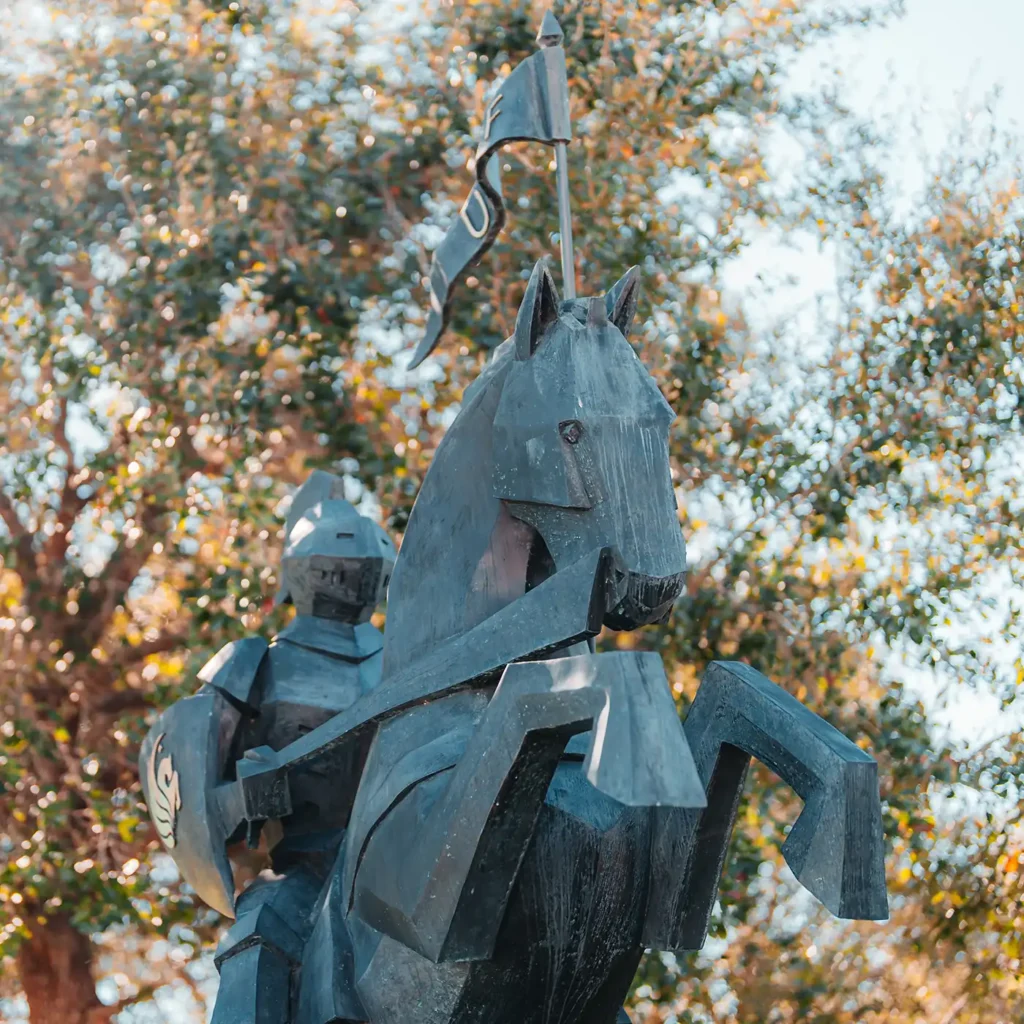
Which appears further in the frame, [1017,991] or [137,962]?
[137,962]

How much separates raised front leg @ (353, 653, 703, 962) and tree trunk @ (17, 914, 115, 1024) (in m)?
6.15

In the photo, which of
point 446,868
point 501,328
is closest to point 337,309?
point 501,328

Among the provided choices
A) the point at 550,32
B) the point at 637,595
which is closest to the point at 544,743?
the point at 637,595

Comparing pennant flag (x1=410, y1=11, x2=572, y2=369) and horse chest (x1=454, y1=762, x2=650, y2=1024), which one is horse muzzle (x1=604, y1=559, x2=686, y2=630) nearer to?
horse chest (x1=454, y1=762, x2=650, y2=1024)

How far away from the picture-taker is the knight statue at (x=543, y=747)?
101 inches

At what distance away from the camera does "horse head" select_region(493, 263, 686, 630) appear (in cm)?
268

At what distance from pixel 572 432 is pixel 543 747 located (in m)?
0.58

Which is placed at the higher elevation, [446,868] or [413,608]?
[413,608]

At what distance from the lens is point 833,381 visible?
786 cm

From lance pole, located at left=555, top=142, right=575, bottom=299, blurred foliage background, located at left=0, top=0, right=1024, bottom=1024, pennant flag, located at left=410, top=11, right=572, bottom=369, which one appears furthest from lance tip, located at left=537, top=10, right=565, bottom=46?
blurred foliage background, located at left=0, top=0, right=1024, bottom=1024

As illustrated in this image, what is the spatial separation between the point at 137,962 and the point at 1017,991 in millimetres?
4844

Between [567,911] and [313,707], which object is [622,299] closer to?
[567,911]

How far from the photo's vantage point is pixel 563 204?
3406 millimetres

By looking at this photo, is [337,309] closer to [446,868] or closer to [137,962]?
[137,962]
